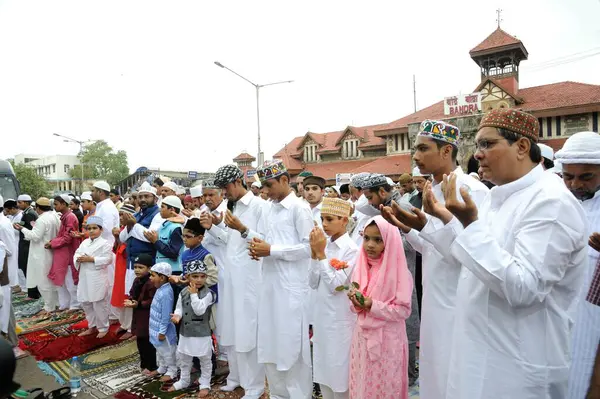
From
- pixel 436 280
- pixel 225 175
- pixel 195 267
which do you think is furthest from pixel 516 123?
pixel 195 267

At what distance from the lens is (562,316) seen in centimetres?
173

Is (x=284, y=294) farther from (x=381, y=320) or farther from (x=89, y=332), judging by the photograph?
(x=89, y=332)

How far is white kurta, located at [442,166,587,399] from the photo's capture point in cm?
162

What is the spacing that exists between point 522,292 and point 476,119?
21.6 meters

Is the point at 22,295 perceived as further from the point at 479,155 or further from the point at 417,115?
the point at 417,115

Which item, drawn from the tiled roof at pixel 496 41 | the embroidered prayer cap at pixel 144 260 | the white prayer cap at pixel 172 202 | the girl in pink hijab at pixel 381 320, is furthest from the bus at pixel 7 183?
the tiled roof at pixel 496 41

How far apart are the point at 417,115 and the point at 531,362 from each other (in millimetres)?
25900

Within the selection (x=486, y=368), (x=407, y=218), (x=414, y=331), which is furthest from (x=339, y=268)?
(x=414, y=331)

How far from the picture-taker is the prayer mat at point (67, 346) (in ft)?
17.6

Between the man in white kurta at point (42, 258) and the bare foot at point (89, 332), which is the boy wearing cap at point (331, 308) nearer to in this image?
the bare foot at point (89, 332)

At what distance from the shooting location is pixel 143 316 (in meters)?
4.68

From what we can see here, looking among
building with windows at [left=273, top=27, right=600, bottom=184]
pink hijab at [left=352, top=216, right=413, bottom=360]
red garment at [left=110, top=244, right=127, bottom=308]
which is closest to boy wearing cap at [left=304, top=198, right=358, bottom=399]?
pink hijab at [left=352, top=216, right=413, bottom=360]

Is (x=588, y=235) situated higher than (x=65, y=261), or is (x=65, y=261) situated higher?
(x=588, y=235)

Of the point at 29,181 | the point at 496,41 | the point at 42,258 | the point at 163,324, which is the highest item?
the point at 496,41
